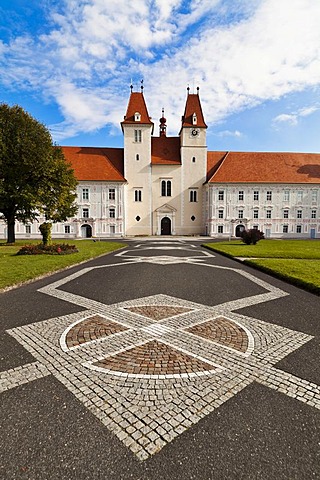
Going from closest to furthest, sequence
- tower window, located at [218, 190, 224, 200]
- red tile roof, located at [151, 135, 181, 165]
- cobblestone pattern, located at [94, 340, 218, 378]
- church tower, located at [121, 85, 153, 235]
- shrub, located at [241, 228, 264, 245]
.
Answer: cobblestone pattern, located at [94, 340, 218, 378], shrub, located at [241, 228, 264, 245], tower window, located at [218, 190, 224, 200], church tower, located at [121, 85, 153, 235], red tile roof, located at [151, 135, 181, 165]

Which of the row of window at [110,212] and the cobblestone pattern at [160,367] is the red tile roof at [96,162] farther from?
the cobblestone pattern at [160,367]

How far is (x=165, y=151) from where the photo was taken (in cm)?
4878

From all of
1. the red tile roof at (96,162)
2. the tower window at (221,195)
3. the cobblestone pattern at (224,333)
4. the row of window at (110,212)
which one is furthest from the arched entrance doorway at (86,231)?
the cobblestone pattern at (224,333)

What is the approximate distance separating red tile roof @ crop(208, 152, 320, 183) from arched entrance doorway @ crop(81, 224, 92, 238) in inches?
858

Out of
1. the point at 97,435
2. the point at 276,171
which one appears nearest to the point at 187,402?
the point at 97,435

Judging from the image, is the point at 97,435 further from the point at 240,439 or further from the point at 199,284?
the point at 199,284

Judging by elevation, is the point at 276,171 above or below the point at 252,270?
above

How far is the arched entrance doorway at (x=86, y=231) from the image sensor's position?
44.3 m

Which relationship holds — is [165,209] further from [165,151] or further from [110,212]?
[165,151]

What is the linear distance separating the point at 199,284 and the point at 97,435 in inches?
283

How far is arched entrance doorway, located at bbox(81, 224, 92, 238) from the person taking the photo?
4431 cm

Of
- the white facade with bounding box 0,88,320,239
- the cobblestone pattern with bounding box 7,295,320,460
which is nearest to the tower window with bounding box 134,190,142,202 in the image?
the white facade with bounding box 0,88,320,239

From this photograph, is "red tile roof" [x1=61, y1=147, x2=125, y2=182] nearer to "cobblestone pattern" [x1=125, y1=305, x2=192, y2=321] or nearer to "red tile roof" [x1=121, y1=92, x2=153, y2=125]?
"red tile roof" [x1=121, y1=92, x2=153, y2=125]

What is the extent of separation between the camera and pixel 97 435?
2824 millimetres
